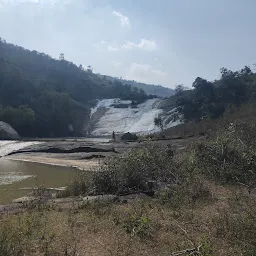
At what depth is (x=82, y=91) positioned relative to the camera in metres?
106

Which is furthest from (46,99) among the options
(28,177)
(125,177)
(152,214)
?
(152,214)

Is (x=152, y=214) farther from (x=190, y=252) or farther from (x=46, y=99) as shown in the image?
(x=46, y=99)

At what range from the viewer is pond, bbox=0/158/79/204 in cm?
1500

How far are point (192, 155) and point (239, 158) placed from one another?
2309 mm

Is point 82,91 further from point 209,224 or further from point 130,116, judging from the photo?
point 209,224

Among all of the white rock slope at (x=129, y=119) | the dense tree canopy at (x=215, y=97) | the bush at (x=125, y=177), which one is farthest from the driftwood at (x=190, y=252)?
the white rock slope at (x=129, y=119)

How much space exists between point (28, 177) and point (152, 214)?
13.1 meters

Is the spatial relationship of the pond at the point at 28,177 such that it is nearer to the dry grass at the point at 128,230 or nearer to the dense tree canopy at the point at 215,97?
the dry grass at the point at 128,230

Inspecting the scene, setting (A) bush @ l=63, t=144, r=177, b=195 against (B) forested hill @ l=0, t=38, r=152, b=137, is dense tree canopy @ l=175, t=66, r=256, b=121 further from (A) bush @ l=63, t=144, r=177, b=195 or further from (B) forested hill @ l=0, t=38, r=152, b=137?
(A) bush @ l=63, t=144, r=177, b=195

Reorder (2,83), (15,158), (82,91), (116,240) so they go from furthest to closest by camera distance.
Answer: (82,91) → (2,83) → (15,158) → (116,240)

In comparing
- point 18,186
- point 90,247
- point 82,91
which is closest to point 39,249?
point 90,247

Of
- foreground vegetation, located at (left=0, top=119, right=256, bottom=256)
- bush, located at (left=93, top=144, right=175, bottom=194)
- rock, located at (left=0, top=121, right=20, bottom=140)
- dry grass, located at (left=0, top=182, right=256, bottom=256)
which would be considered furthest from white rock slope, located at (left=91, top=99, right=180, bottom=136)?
dry grass, located at (left=0, top=182, right=256, bottom=256)

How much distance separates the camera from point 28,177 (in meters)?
19.9

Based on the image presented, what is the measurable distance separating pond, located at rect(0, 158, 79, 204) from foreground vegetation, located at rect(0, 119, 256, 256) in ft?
13.6
